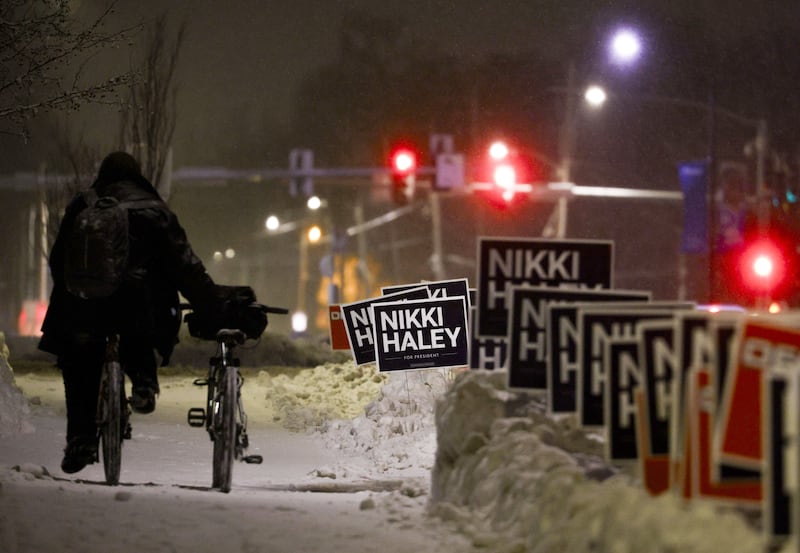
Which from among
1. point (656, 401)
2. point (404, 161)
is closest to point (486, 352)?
point (656, 401)

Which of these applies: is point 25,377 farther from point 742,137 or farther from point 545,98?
point 545,98

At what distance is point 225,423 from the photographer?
942cm

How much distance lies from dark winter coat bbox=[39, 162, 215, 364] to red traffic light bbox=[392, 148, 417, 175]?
821 inches

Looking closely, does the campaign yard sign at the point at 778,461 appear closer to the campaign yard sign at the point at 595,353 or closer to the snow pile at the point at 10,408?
the campaign yard sign at the point at 595,353

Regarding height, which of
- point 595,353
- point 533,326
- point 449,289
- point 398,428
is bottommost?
point 398,428

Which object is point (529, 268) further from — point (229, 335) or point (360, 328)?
point (360, 328)

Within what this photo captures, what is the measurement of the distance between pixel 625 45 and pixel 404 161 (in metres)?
4.92

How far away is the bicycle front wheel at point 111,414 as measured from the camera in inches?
379

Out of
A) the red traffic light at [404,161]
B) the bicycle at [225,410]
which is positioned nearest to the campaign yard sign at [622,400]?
the bicycle at [225,410]

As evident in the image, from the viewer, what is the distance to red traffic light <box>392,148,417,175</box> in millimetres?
30781

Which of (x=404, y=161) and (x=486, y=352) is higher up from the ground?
Answer: (x=404, y=161)

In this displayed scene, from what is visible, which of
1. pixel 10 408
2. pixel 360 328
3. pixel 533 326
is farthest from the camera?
pixel 360 328

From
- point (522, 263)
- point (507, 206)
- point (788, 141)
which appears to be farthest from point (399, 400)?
point (788, 141)

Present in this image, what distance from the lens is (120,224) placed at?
9430 mm
